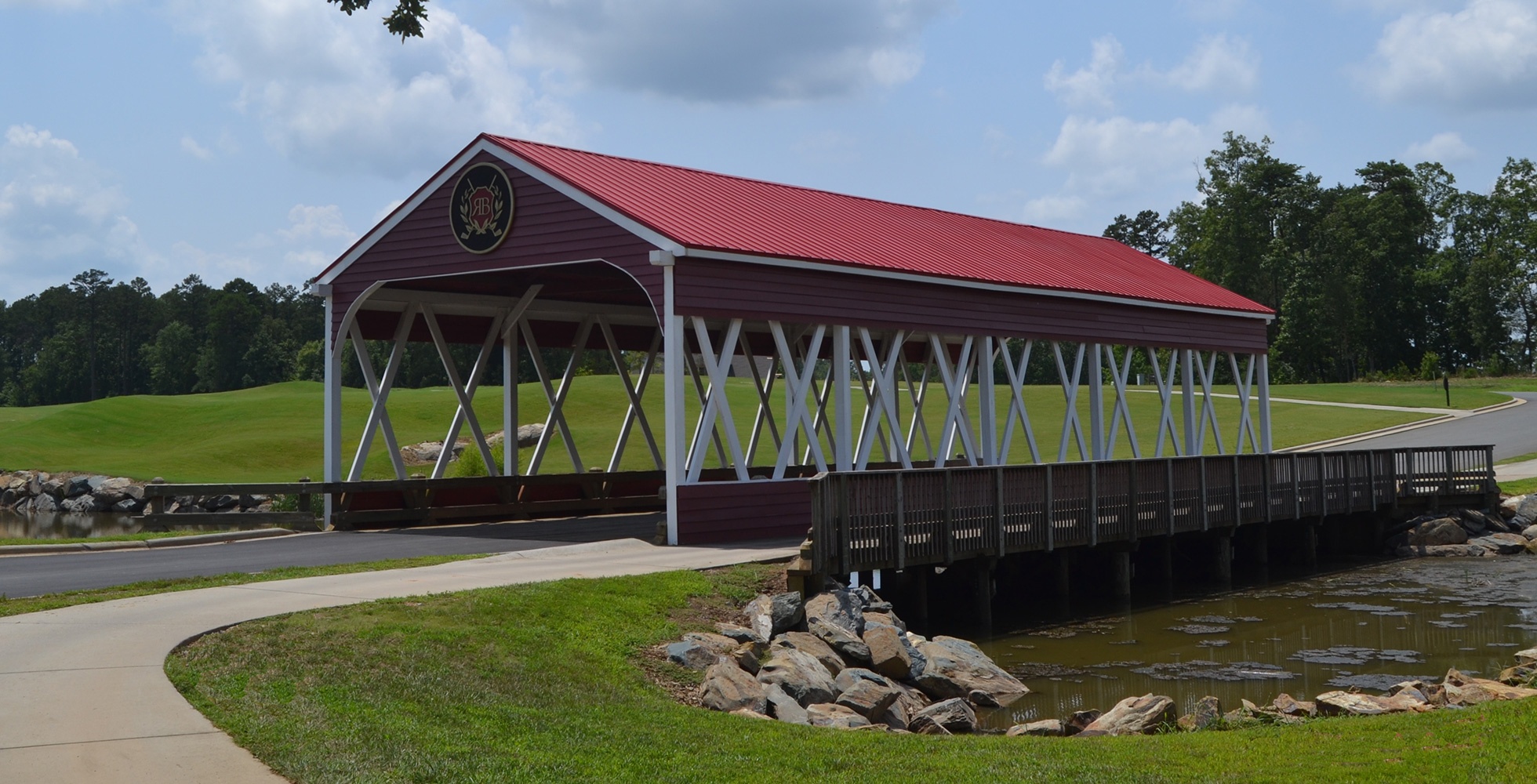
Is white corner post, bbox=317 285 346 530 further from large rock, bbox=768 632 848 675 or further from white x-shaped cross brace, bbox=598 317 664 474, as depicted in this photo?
large rock, bbox=768 632 848 675

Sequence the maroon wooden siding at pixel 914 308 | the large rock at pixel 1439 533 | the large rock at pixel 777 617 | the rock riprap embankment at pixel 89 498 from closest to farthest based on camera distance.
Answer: the large rock at pixel 777 617, the maroon wooden siding at pixel 914 308, the large rock at pixel 1439 533, the rock riprap embankment at pixel 89 498

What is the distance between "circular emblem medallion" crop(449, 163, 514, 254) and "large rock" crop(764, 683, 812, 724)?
12032 millimetres

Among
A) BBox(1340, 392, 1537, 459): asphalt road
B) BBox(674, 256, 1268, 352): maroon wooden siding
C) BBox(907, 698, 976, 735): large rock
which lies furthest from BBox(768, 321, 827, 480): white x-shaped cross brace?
BBox(1340, 392, 1537, 459): asphalt road

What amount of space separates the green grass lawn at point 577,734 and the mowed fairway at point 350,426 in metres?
29.1

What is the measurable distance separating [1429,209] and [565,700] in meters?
97.7

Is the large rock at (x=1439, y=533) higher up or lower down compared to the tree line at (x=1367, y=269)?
lower down

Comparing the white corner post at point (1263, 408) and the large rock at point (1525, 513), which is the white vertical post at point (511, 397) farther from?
the large rock at point (1525, 513)

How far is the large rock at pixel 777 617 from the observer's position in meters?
13.6

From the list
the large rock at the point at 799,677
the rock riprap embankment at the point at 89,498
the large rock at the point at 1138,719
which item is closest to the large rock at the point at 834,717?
the large rock at the point at 799,677

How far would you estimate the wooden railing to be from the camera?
16.1m

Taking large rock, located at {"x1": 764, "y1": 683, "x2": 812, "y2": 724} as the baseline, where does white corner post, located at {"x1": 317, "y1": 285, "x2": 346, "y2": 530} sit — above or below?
above

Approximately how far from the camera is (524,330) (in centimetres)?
2694

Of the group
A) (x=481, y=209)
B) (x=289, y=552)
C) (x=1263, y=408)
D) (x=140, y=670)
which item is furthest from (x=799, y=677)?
(x=1263, y=408)

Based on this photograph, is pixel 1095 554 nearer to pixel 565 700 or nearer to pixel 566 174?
pixel 566 174
